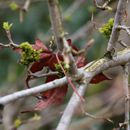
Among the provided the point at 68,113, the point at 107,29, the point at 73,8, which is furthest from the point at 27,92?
the point at 73,8

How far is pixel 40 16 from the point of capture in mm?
3129

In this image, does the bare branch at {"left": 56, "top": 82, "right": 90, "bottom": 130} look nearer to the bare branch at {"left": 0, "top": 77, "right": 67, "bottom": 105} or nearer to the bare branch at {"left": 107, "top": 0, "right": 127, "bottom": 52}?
the bare branch at {"left": 0, "top": 77, "right": 67, "bottom": 105}

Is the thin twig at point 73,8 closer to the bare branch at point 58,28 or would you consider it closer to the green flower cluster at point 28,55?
the green flower cluster at point 28,55

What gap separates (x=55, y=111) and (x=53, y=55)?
1628 millimetres

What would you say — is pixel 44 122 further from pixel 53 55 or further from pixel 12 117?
pixel 53 55

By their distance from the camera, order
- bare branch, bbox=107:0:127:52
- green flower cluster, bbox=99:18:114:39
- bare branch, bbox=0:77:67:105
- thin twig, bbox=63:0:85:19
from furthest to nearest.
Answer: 1. thin twig, bbox=63:0:85:19
2. green flower cluster, bbox=99:18:114:39
3. bare branch, bbox=107:0:127:52
4. bare branch, bbox=0:77:67:105

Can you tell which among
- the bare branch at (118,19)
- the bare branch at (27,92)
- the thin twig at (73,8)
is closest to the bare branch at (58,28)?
the bare branch at (27,92)

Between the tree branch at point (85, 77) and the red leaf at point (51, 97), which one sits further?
the red leaf at point (51, 97)

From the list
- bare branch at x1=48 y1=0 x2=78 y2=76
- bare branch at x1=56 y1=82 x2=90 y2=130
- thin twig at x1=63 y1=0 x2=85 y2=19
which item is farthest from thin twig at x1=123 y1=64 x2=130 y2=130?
thin twig at x1=63 y1=0 x2=85 y2=19

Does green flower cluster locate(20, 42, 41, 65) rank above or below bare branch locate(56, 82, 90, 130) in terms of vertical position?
above

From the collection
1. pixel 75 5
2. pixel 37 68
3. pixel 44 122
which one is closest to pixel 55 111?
pixel 44 122

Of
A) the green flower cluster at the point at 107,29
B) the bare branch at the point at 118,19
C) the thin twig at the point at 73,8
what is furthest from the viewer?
the thin twig at the point at 73,8

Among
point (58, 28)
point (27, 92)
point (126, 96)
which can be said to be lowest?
point (126, 96)

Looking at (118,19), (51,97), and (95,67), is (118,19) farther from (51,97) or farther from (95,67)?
(51,97)
